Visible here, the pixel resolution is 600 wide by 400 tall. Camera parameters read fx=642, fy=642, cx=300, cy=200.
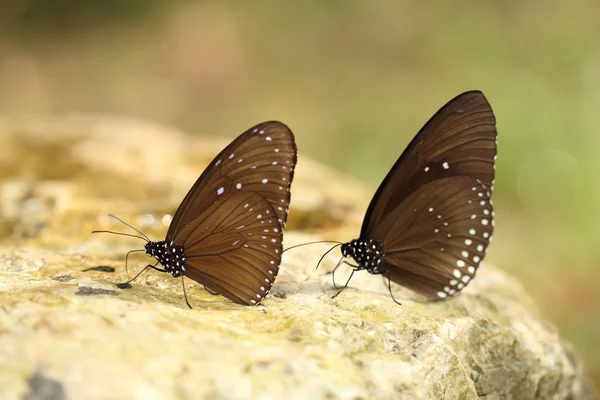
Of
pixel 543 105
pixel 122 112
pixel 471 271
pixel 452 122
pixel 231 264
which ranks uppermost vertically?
pixel 543 105

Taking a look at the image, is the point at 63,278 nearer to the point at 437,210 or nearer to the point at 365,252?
the point at 365,252

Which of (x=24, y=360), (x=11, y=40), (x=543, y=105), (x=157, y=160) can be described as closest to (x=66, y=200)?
(x=157, y=160)

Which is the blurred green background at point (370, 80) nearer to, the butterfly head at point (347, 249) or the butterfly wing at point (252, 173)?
the butterfly head at point (347, 249)

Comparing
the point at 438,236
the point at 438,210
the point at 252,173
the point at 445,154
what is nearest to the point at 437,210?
the point at 438,210

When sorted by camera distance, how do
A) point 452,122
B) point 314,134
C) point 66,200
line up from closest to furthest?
point 452,122, point 66,200, point 314,134

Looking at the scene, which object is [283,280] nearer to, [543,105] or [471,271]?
[471,271]

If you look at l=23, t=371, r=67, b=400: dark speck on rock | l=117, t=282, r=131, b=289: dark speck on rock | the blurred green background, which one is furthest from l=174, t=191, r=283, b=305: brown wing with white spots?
the blurred green background

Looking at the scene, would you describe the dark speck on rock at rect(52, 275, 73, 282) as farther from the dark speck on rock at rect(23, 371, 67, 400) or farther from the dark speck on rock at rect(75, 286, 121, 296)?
the dark speck on rock at rect(23, 371, 67, 400)
